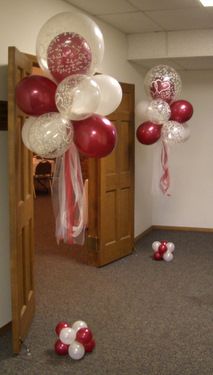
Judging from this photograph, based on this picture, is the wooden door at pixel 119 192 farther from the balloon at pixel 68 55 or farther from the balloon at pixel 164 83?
the balloon at pixel 68 55

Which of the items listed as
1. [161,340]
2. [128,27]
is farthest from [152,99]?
[161,340]

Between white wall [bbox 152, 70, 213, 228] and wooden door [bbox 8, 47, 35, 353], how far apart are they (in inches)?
134

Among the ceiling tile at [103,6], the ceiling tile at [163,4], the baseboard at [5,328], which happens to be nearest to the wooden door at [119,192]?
the ceiling tile at [103,6]

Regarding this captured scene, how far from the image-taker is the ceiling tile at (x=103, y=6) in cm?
393

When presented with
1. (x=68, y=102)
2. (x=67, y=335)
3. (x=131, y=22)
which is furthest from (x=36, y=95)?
(x=131, y=22)

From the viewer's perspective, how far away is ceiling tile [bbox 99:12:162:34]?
14.5ft

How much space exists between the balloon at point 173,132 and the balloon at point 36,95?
1.96 meters

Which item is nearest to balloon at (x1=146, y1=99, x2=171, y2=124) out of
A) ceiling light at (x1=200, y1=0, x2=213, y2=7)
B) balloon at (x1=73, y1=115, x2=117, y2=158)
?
ceiling light at (x1=200, y1=0, x2=213, y2=7)

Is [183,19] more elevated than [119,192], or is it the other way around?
[183,19]

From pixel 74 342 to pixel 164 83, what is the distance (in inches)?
100

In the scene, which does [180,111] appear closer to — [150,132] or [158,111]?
[158,111]

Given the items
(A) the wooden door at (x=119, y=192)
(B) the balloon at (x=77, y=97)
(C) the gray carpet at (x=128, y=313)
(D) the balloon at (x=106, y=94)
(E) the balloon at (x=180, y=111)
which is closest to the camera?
(B) the balloon at (x=77, y=97)

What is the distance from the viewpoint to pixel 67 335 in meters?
2.90

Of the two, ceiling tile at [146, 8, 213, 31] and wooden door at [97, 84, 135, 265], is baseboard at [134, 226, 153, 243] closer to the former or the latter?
wooden door at [97, 84, 135, 265]
